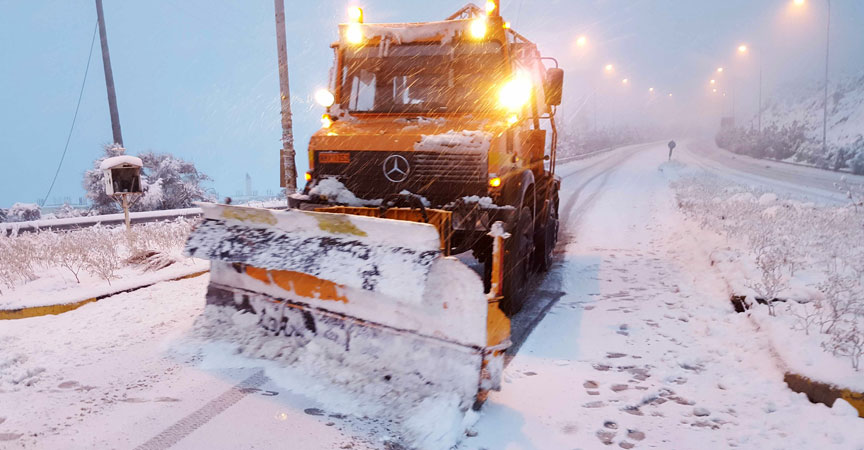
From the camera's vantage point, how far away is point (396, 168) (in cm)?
499

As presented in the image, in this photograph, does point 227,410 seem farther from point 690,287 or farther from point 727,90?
point 727,90

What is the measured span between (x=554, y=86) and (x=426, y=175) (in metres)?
1.98

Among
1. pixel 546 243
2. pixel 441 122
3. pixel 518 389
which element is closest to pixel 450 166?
pixel 441 122

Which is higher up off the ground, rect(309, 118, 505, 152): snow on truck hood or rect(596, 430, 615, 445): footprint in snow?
rect(309, 118, 505, 152): snow on truck hood

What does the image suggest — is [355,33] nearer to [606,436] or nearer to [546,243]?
[546,243]

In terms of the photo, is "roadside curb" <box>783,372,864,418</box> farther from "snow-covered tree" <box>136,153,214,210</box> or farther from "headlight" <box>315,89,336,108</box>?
"snow-covered tree" <box>136,153,214,210</box>

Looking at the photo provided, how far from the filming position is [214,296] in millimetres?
4625

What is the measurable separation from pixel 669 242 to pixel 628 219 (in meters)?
2.57

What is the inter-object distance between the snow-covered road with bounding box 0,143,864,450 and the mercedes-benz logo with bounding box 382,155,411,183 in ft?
5.74

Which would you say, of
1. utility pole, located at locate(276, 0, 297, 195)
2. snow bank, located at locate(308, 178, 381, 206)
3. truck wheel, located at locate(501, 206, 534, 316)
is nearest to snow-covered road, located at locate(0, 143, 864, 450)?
truck wheel, located at locate(501, 206, 534, 316)

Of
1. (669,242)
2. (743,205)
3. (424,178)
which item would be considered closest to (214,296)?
(424,178)

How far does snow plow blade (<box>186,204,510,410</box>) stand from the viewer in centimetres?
329

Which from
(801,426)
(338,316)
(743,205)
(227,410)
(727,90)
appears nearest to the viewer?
(801,426)

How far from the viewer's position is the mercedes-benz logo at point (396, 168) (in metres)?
4.97
